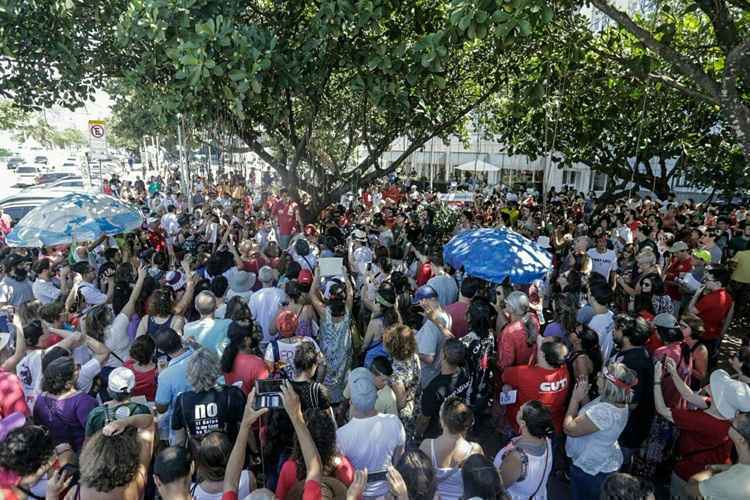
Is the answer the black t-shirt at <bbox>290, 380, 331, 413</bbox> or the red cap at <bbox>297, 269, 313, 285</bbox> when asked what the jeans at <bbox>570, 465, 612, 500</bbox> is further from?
the red cap at <bbox>297, 269, 313, 285</bbox>

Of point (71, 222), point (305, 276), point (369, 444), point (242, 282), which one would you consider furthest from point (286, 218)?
point (369, 444)

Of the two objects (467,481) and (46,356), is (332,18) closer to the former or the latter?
(46,356)

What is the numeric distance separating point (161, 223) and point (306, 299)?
6704mm

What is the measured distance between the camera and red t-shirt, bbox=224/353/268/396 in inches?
146

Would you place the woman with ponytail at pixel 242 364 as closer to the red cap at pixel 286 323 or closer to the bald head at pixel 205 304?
the red cap at pixel 286 323

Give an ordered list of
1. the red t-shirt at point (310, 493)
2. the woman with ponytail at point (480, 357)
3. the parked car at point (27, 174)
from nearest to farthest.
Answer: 1. the red t-shirt at point (310, 493)
2. the woman with ponytail at point (480, 357)
3. the parked car at point (27, 174)

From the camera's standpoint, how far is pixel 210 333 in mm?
4223

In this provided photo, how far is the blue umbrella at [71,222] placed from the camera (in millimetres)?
6402

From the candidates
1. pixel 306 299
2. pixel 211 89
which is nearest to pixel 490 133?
pixel 211 89

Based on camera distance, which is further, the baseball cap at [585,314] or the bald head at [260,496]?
the baseball cap at [585,314]

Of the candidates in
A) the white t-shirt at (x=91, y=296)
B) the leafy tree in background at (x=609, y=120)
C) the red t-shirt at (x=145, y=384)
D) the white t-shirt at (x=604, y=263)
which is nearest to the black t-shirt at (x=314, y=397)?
the red t-shirt at (x=145, y=384)

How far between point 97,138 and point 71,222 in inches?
216

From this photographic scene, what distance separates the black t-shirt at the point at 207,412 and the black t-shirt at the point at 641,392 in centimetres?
297

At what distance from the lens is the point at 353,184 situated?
440 inches
